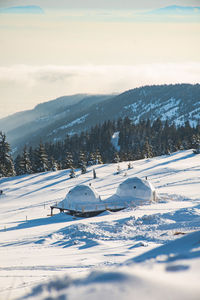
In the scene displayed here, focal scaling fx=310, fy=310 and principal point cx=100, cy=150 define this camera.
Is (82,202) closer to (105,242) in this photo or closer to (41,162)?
(105,242)

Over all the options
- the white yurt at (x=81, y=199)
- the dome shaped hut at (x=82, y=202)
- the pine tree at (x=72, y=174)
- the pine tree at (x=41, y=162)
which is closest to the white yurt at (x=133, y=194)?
the dome shaped hut at (x=82, y=202)

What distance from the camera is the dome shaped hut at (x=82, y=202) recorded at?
31641 mm

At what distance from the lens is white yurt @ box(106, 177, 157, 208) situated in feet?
107

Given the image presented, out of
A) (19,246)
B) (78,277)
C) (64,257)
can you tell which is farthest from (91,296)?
(19,246)

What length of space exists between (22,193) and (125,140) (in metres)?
75.7

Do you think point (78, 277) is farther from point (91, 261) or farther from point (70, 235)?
point (70, 235)

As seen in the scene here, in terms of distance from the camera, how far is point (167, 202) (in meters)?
31.2

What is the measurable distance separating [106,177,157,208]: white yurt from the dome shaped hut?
54.8 inches

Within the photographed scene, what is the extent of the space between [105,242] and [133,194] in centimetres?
1688

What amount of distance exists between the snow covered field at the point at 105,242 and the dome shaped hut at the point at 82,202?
7.51 feet

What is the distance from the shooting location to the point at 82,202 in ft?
107

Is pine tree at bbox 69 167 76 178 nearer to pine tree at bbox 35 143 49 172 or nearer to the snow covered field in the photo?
the snow covered field

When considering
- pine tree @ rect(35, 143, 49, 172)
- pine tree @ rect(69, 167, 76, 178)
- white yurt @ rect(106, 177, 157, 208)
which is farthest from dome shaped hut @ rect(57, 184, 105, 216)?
pine tree @ rect(35, 143, 49, 172)

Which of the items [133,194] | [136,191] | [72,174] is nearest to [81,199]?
[133,194]
